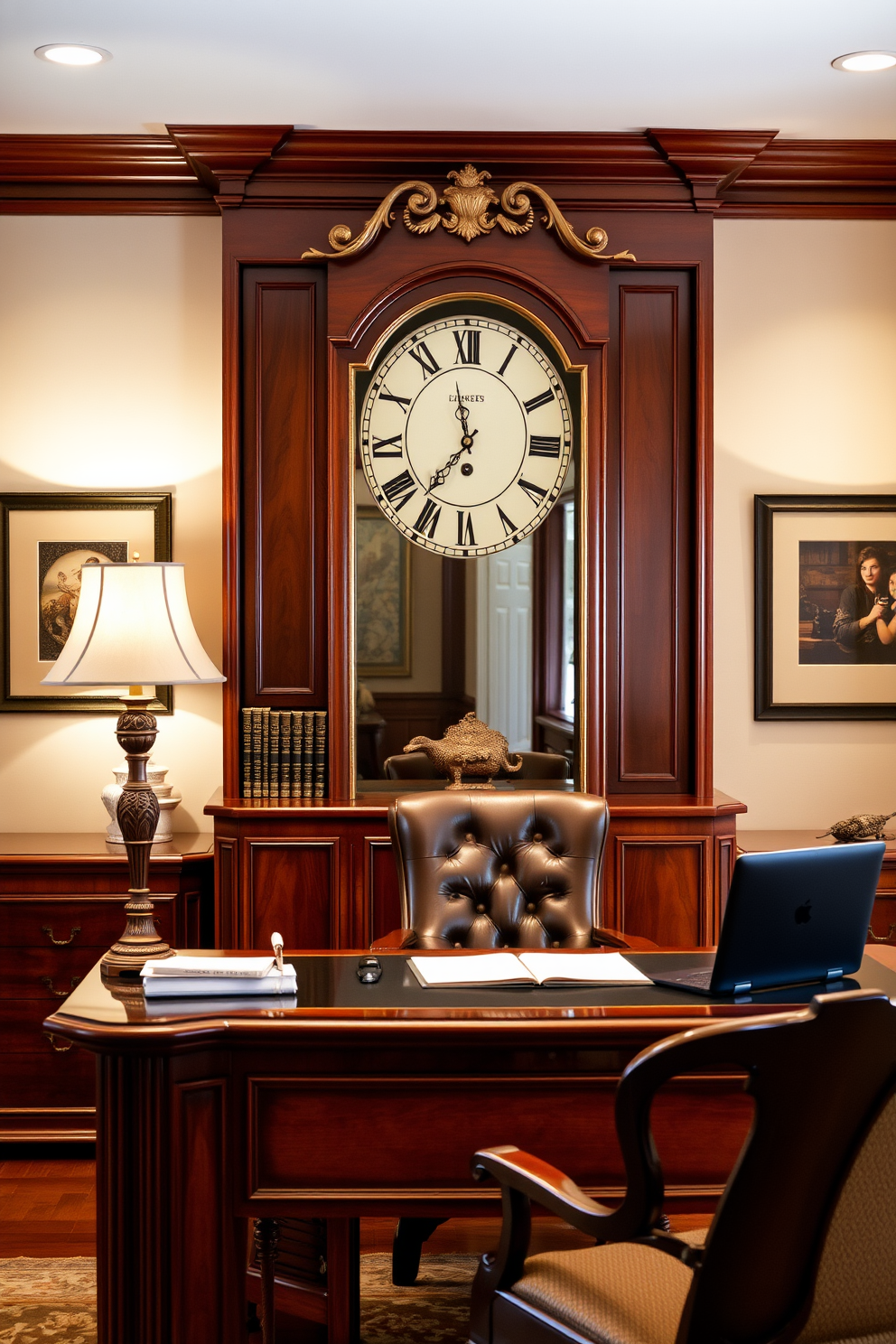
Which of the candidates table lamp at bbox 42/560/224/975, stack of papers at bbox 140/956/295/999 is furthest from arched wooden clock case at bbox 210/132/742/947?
stack of papers at bbox 140/956/295/999

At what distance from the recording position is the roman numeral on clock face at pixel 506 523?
3781mm

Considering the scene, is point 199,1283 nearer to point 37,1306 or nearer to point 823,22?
point 37,1306

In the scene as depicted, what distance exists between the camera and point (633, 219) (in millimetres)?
3803

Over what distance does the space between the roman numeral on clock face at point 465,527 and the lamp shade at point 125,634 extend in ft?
4.23

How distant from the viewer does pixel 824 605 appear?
4.11m

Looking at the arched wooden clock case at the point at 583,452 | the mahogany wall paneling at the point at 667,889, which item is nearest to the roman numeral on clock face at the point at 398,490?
the arched wooden clock case at the point at 583,452

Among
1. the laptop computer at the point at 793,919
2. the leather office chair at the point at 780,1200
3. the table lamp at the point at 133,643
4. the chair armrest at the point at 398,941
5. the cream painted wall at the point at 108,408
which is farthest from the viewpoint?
the cream painted wall at the point at 108,408

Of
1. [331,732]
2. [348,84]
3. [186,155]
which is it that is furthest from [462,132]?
[331,732]

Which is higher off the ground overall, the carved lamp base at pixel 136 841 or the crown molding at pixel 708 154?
the crown molding at pixel 708 154

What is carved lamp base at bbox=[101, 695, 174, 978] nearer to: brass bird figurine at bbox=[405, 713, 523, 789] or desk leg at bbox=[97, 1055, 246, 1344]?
desk leg at bbox=[97, 1055, 246, 1344]

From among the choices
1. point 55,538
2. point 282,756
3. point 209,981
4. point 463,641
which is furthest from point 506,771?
point 209,981

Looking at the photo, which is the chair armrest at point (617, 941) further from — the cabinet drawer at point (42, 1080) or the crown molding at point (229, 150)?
the crown molding at point (229, 150)

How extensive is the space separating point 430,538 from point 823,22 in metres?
1.73

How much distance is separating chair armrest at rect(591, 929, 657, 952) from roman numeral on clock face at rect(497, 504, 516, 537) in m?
1.36
